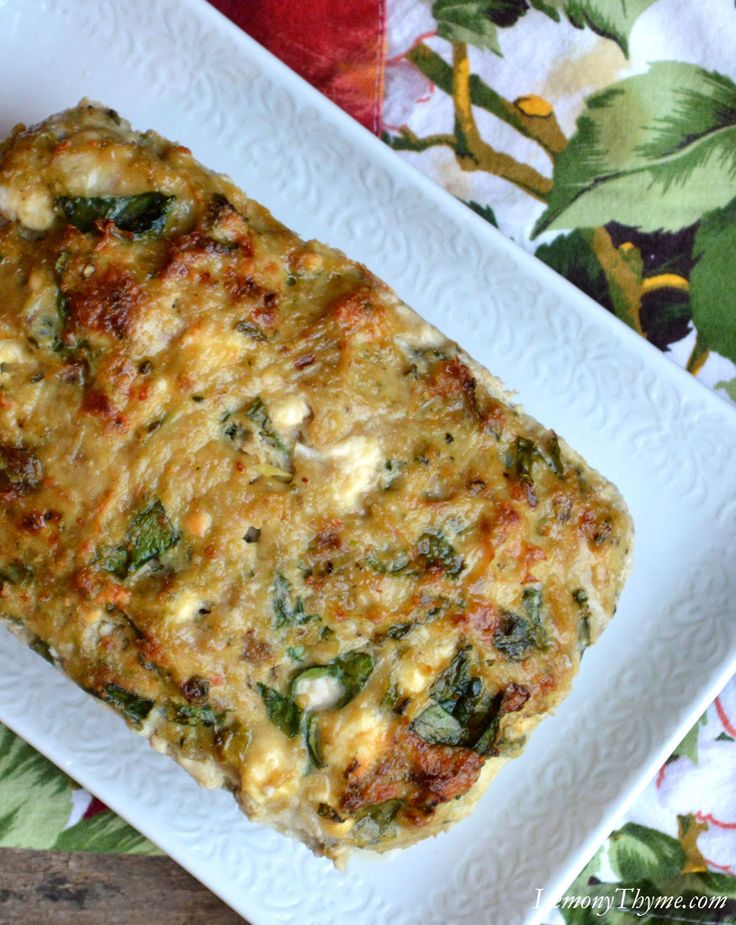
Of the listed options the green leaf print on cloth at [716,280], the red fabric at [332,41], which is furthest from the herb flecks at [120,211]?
the green leaf print on cloth at [716,280]

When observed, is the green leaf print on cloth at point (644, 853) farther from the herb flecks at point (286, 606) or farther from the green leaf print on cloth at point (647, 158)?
the green leaf print on cloth at point (647, 158)

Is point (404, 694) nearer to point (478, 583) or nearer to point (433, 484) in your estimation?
point (478, 583)

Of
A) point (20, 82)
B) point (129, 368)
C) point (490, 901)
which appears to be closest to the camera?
point (129, 368)

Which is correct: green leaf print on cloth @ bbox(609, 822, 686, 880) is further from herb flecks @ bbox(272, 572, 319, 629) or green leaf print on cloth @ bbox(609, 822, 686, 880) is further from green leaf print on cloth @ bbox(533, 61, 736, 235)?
green leaf print on cloth @ bbox(533, 61, 736, 235)

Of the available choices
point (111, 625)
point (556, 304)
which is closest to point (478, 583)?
point (111, 625)

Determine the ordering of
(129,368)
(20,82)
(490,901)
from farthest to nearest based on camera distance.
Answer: (20,82) < (490,901) < (129,368)

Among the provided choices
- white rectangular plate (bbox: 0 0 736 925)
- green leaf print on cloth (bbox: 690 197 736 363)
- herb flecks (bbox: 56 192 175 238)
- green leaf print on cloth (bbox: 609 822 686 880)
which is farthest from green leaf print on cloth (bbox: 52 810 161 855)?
A: green leaf print on cloth (bbox: 690 197 736 363)

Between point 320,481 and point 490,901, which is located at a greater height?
point 320,481

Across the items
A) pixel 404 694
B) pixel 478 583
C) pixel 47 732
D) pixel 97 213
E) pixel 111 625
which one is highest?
pixel 97 213
